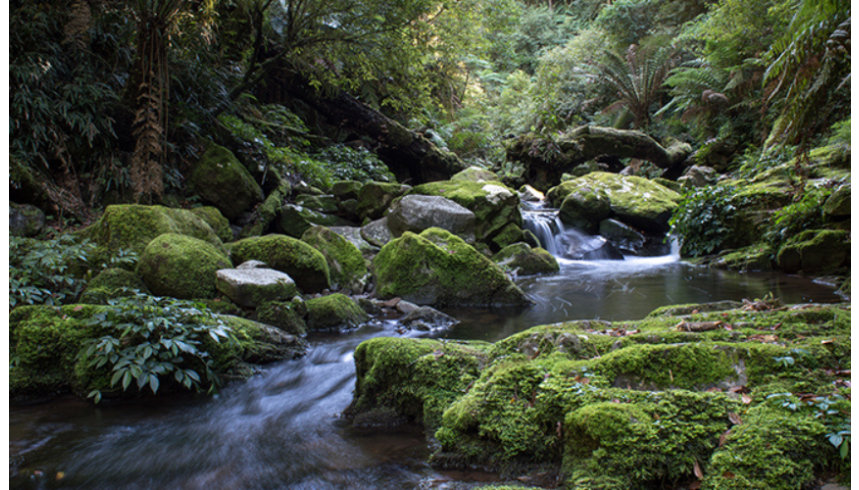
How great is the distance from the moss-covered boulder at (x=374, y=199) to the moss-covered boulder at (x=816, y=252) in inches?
273

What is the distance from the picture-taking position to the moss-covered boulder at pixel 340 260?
6.42 m

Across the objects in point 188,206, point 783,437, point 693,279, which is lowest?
point 693,279

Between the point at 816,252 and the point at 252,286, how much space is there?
7.46 m

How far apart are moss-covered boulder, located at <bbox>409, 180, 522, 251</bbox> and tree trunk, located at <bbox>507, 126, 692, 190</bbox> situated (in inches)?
200

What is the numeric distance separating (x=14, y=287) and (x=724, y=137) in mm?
16177

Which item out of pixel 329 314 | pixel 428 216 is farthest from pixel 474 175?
pixel 329 314

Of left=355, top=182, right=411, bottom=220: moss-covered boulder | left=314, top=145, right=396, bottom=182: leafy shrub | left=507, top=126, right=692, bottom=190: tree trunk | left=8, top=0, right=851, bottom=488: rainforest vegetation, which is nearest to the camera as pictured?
left=8, top=0, right=851, bottom=488: rainforest vegetation

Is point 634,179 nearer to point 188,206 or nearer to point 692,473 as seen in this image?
point 188,206

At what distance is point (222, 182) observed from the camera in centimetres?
796

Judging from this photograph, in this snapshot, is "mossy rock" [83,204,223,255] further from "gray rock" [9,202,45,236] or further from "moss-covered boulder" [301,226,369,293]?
"moss-covered boulder" [301,226,369,293]

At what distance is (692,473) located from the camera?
4.98ft

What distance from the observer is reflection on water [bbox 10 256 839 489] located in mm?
2100

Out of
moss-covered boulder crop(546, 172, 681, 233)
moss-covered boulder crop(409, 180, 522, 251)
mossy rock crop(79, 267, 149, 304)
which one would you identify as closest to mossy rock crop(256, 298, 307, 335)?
mossy rock crop(79, 267, 149, 304)

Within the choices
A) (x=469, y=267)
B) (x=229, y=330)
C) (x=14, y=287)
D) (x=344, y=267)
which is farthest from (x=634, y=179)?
(x=14, y=287)
